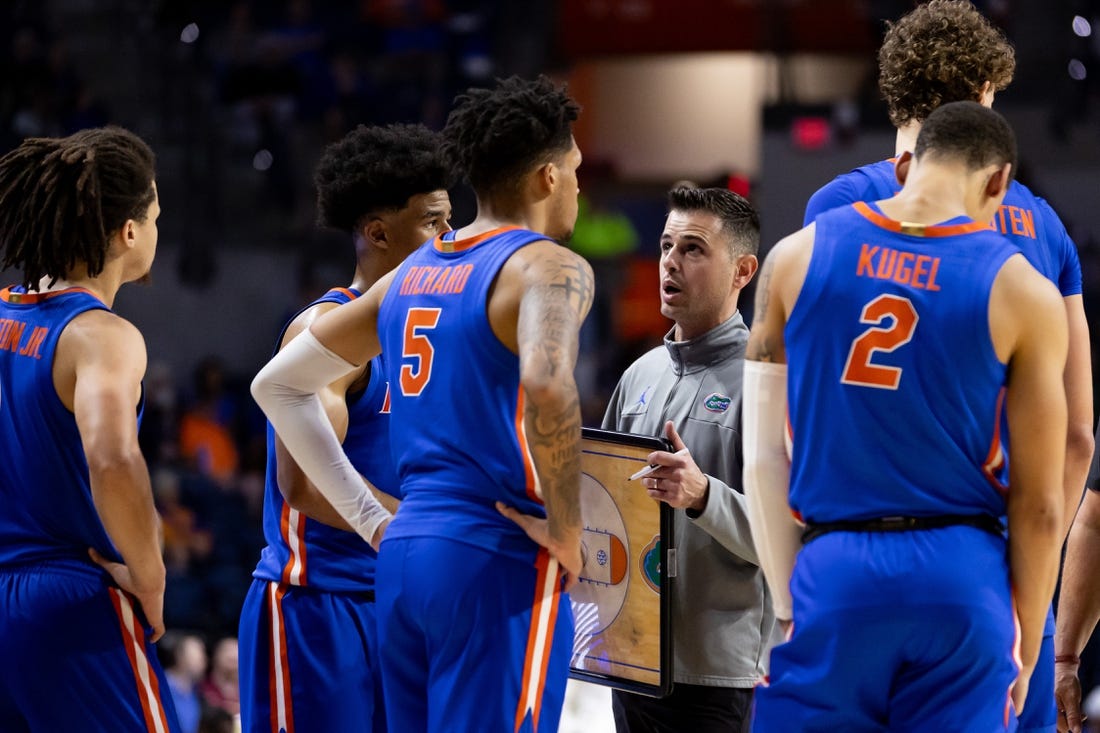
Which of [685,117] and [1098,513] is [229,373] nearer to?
[685,117]

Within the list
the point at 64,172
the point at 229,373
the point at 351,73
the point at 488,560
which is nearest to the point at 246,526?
the point at 229,373

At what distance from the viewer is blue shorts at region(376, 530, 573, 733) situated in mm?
3250

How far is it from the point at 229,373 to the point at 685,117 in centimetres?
630

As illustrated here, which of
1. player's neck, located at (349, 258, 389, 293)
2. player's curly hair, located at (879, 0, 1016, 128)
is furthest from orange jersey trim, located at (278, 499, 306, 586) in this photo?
player's curly hair, located at (879, 0, 1016, 128)

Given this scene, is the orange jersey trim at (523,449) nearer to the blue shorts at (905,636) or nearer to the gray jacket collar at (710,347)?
the blue shorts at (905,636)

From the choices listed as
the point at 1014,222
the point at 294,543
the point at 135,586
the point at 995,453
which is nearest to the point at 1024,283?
the point at 995,453

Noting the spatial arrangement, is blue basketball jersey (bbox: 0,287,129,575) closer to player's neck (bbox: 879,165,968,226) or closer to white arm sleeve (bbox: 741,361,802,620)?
white arm sleeve (bbox: 741,361,802,620)

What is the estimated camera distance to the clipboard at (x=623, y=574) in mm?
4176

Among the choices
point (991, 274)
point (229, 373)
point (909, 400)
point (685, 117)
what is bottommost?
point (229, 373)

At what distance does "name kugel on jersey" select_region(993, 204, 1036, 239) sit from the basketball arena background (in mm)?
7780

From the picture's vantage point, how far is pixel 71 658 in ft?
12.0

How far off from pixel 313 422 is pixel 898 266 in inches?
64.2

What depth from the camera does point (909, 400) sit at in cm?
304

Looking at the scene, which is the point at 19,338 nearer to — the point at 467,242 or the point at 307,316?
the point at 307,316
